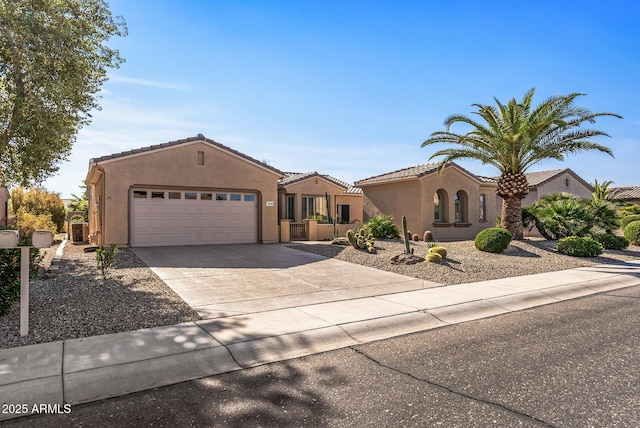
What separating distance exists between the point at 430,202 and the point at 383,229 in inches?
134

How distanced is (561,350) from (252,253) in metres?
11.7

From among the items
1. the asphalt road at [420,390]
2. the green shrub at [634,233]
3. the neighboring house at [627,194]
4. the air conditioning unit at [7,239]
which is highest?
the neighboring house at [627,194]

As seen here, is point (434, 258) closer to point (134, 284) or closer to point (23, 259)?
point (134, 284)

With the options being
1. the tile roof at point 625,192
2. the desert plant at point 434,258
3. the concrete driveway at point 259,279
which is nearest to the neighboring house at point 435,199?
the concrete driveway at point 259,279

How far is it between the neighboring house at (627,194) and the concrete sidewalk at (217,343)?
39.8 meters

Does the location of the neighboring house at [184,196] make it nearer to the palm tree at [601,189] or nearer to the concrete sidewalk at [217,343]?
the concrete sidewalk at [217,343]

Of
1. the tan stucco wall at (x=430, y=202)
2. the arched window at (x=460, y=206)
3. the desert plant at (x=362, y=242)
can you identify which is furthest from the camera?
the arched window at (x=460, y=206)

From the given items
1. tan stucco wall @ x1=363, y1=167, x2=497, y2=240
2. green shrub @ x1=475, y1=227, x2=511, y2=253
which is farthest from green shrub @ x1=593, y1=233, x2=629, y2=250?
tan stucco wall @ x1=363, y1=167, x2=497, y2=240

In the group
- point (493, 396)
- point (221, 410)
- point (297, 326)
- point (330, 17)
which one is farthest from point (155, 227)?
point (493, 396)

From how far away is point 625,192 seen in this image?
41906 mm

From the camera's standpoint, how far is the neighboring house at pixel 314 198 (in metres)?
24.4

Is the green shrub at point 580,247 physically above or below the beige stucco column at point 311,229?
below

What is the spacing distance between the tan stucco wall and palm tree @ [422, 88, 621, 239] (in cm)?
308

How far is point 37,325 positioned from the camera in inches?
231
